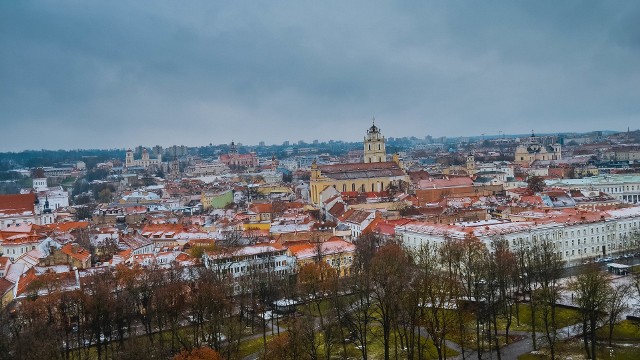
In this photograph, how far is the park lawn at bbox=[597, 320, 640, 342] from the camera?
32.9 meters

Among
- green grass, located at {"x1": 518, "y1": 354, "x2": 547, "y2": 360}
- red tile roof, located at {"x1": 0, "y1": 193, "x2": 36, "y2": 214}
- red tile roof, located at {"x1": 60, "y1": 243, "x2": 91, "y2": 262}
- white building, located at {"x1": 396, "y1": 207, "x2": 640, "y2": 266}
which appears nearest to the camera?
green grass, located at {"x1": 518, "y1": 354, "x2": 547, "y2": 360}

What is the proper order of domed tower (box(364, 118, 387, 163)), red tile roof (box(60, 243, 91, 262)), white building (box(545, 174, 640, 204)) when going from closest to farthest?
red tile roof (box(60, 243, 91, 262))
white building (box(545, 174, 640, 204))
domed tower (box(364, 118, 387, 163))

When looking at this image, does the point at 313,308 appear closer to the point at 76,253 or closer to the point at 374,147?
the point at 76,253

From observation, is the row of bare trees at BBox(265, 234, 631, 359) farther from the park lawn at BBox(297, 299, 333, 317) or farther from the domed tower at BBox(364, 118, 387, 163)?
the domed tower at BBox(364, 118, 387, 163)

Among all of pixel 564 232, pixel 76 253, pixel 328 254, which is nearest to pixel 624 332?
pixel 564 232

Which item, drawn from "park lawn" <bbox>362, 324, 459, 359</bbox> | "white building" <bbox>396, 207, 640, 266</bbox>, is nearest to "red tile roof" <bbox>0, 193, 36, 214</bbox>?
"white building" <bbox>396, 207, 640, 266</bbox>

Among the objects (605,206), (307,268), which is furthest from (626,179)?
(307,268)

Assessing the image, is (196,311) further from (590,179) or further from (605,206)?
(590,179)

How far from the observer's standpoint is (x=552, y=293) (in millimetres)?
33000

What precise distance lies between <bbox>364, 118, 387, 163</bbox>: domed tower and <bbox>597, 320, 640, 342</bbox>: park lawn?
278 ft

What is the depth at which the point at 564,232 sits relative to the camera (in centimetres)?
5425

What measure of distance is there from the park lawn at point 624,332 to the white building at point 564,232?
15.2 meters

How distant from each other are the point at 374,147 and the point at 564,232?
66.6m

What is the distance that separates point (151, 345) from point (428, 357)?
1341cm
